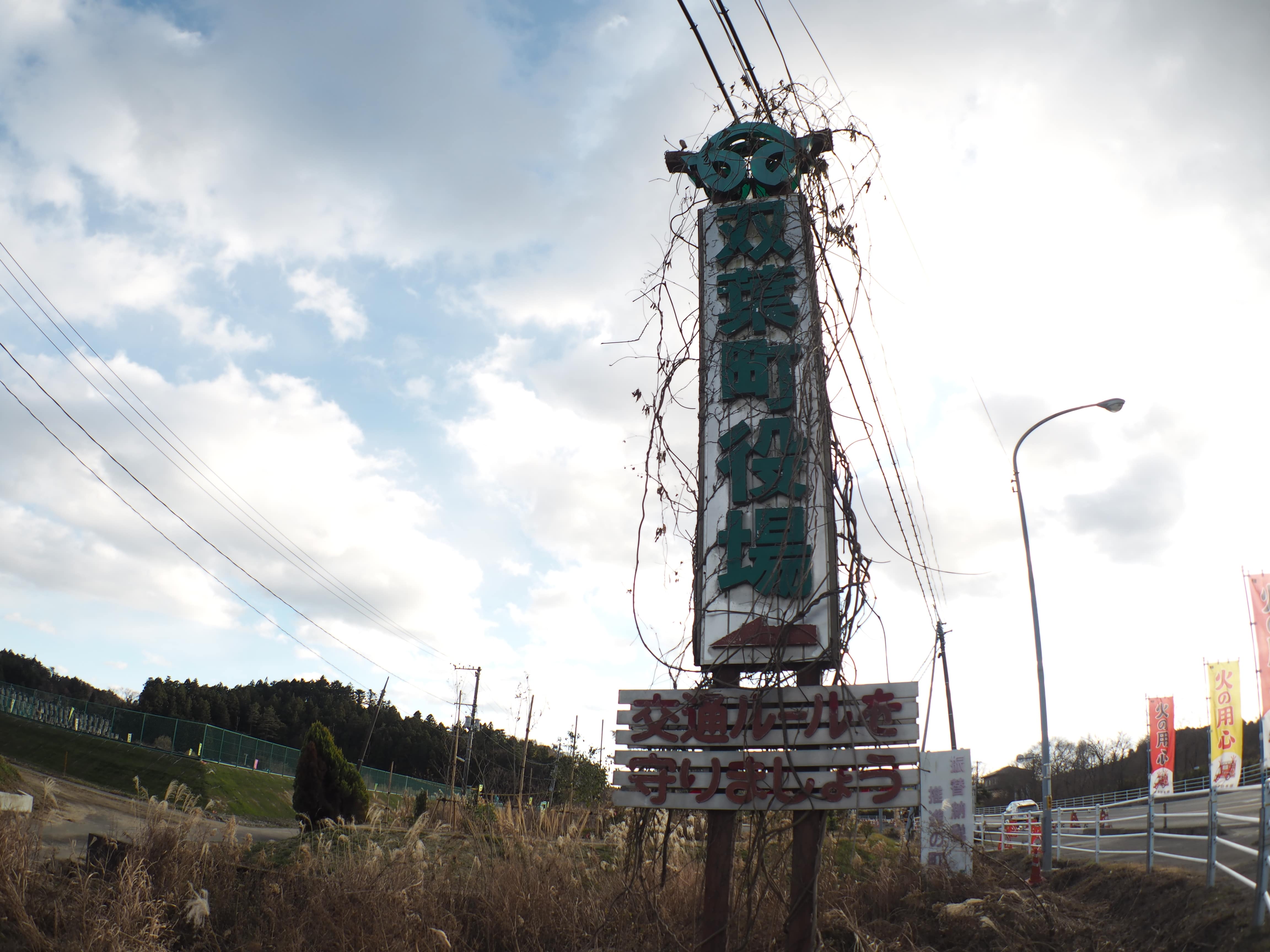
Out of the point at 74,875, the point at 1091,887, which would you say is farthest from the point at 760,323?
the point at 1091,887

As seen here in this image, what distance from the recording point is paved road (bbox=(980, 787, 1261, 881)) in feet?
33.1

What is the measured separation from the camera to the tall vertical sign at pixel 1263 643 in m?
6.30

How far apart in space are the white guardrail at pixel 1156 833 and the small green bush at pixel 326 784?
11928 mm

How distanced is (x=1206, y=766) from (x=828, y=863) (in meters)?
49.4

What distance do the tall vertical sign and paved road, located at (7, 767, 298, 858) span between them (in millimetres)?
9775

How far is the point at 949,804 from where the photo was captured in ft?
41.3

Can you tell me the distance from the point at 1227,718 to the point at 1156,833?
6.60ft

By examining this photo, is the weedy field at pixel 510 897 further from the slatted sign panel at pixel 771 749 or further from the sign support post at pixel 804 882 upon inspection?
the slatted sign panel at pixel 771 749

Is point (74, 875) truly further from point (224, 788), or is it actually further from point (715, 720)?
point (224, 788)

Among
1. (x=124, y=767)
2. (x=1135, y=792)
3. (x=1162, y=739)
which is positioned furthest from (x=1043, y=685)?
(x=1135, y=792)

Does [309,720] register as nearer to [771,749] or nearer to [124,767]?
[124,767]

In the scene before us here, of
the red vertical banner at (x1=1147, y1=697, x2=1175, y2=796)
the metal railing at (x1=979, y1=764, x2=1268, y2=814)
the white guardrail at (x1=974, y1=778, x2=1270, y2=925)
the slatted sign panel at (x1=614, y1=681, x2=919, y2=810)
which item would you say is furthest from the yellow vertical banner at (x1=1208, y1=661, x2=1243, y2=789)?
the metal railing at (x1=979, y1=764, x2=1268, y2=814)

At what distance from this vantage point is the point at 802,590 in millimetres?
5051

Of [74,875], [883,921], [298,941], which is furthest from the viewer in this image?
[883,921]
